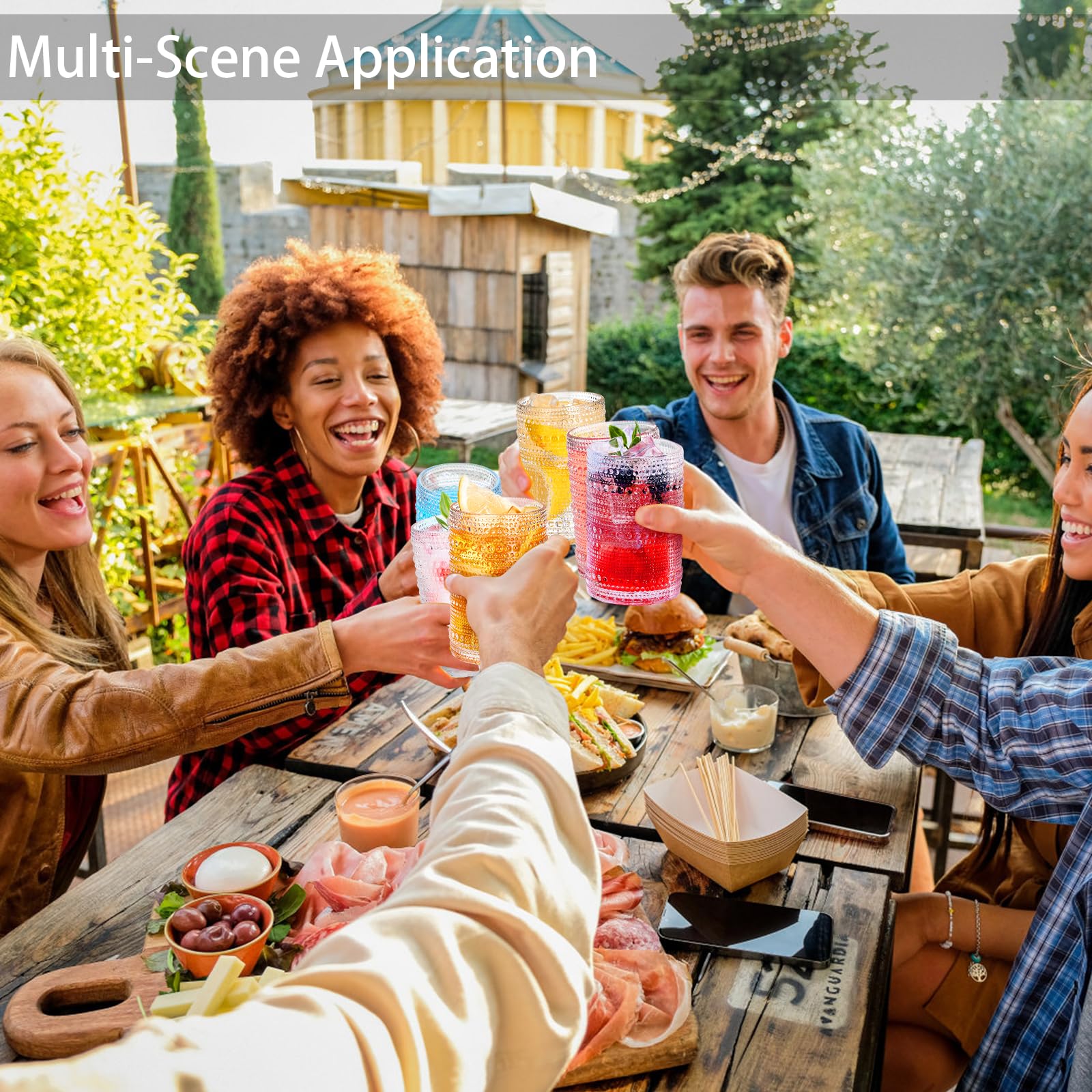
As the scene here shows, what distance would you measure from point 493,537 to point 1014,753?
1018mm

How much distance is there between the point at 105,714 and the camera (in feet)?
6.66

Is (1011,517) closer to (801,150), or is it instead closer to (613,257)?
(801,150)

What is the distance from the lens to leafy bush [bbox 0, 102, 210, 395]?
496 cm

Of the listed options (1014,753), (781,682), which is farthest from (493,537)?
(781,682)

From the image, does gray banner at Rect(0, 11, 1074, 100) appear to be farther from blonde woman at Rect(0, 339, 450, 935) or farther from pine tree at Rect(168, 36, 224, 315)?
blonde woman at Rect(0, 339, 450, 935)

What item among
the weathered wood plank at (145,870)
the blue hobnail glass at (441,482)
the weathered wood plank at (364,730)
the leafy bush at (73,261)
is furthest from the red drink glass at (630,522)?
the leafy bush at (73,261)

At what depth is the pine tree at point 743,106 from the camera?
14789 mm

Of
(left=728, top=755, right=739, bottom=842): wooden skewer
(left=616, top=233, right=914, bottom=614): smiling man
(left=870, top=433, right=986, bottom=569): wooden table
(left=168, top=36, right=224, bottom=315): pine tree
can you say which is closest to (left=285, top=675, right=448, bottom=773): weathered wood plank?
(left=728, top=755, right=739, bottom=842): wooden skewer

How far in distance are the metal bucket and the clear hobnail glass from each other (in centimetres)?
86

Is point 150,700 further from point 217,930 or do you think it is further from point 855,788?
point 855,788

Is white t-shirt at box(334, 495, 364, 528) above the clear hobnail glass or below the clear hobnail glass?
below

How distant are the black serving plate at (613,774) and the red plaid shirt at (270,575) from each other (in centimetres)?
72

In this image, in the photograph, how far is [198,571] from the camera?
9.05 ft

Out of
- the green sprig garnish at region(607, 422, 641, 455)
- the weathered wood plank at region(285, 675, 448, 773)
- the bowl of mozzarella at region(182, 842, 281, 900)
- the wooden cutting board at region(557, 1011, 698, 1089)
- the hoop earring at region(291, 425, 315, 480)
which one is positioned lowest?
the weathered wood plank at region(285, 675, 448, 773)
